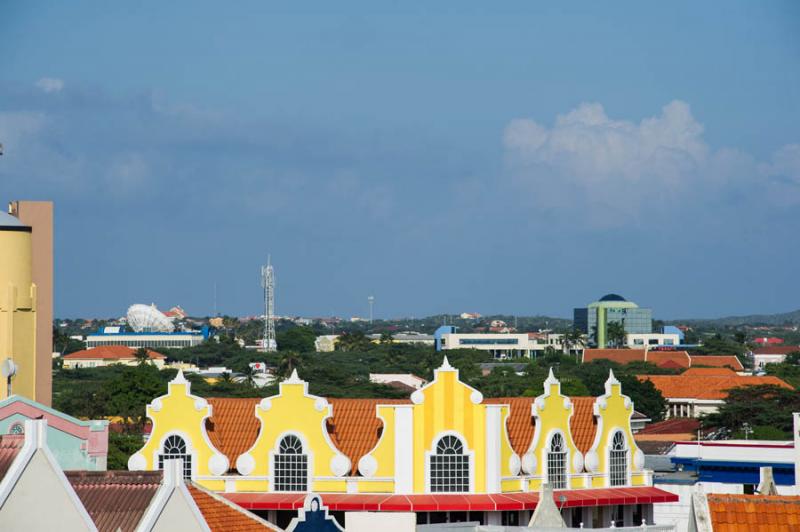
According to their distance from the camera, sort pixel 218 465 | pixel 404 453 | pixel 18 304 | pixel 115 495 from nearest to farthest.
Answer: pixel 115 495
pixel 404 453
pixel 218 465
pixel 18 304

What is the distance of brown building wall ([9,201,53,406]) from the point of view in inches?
2532

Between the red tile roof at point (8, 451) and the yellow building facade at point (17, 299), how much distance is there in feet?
98.6

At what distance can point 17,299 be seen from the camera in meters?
63.4

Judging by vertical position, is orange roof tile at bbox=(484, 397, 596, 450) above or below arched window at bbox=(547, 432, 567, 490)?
above

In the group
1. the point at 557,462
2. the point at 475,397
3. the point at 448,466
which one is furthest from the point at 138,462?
the point at 557,462

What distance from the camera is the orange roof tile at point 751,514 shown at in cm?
3244

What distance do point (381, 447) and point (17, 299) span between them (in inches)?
501

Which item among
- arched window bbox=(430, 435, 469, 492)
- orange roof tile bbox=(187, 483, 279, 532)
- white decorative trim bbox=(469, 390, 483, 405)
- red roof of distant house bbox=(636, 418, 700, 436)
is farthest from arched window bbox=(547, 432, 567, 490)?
red roof of distant house bbox=(636, 418, 700, 436)

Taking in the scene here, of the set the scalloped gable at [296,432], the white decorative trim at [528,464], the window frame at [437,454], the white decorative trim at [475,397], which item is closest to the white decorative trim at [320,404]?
the scalloped gable at [296,432]

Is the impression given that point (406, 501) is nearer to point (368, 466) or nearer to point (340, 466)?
point (368, 466)

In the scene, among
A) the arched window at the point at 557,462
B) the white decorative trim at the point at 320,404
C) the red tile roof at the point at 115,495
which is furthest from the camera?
the arched window at the point at 557,462

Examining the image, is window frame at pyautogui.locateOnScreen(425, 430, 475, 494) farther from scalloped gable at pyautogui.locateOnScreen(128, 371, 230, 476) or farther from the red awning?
scalloped gable at pyautogui.locateOnScreen(128, 371, 230, 476)

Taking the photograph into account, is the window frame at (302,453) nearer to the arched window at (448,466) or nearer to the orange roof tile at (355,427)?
the orange roof tile at (355,427)

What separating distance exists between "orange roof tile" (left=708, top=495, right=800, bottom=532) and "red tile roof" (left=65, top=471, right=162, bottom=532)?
9.40m
